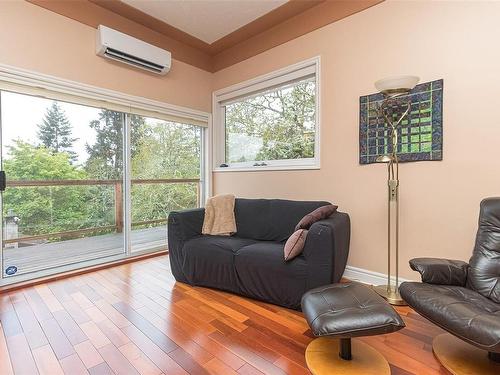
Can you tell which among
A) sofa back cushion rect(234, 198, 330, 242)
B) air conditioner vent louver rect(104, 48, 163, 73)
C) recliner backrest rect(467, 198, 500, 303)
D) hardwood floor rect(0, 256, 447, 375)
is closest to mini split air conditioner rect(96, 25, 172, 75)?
air conditioner vent louver rect(104, 48, 163, 73)

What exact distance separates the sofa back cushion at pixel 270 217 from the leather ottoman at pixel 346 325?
108 centimetres

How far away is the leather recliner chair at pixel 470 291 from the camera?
127 cm

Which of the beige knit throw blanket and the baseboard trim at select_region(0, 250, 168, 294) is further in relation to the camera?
the beige knit throw blanket

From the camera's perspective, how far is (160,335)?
1.80 metres

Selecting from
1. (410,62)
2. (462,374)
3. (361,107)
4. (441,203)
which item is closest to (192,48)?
(361,107)

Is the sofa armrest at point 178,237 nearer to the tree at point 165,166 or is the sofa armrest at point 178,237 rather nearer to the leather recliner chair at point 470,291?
the tree at point 165,166

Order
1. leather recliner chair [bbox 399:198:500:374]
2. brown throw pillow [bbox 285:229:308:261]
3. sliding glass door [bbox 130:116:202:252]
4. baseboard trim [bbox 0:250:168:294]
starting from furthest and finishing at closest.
Result: sliding glass door [bbox 130:116:202:252] < baseboard trim [bbox 0:250:168:294] < brown throw pillow [bbox 285:229:308:261] < leather recliner chair [bbox 399:198:500:374]

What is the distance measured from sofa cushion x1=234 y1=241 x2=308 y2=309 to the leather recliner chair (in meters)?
0.73

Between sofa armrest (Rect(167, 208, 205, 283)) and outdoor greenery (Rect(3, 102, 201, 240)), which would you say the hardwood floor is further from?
outdoor greenery (Rect(3, 102, 201, 240))

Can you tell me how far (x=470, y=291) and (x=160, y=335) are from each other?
6.63 ft

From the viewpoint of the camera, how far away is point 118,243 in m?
3.41

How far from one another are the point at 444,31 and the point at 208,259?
284 centimetres

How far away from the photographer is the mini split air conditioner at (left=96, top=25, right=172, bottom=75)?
2.90m

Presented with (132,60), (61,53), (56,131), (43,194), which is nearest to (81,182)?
(43,194)
